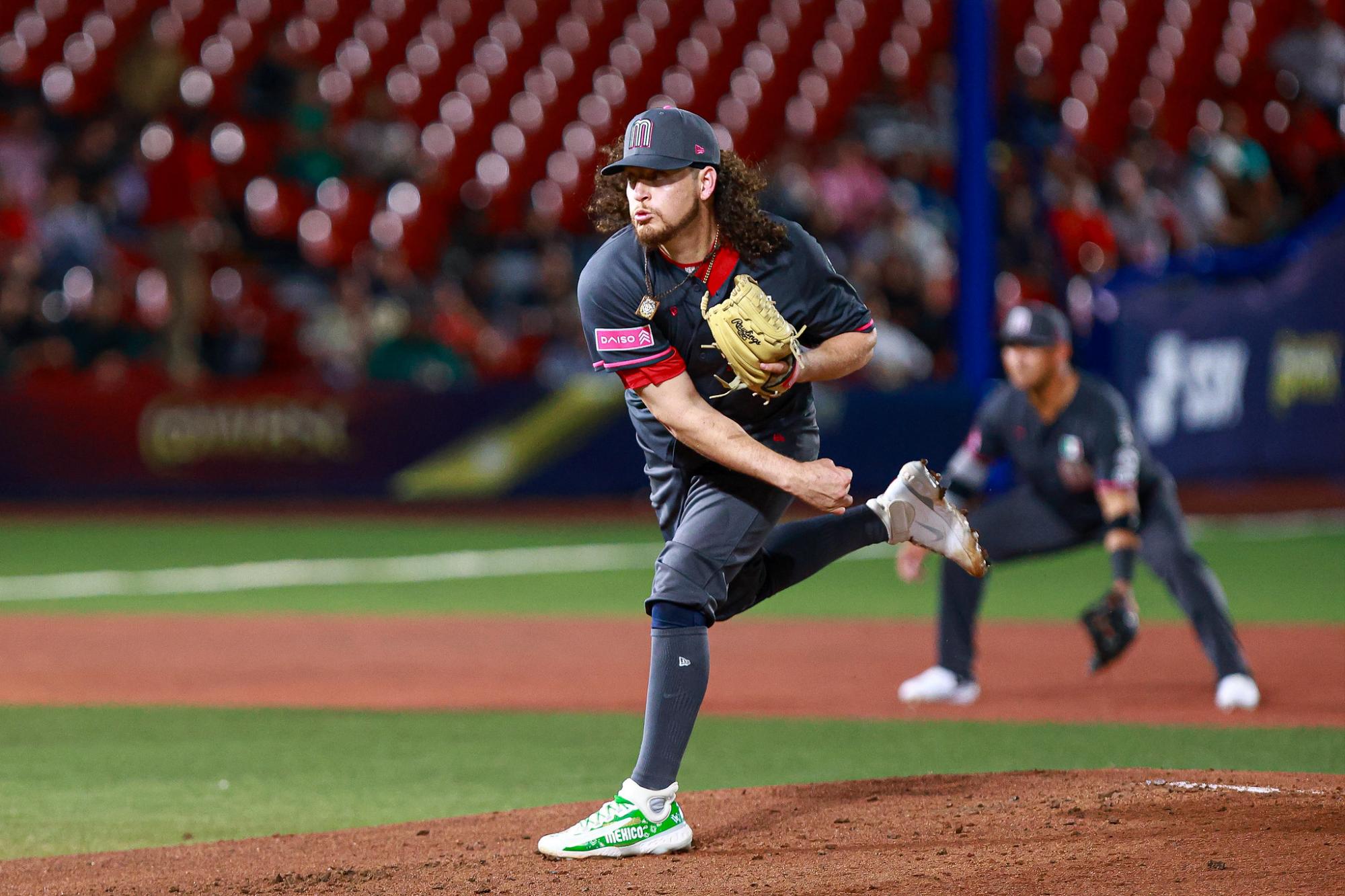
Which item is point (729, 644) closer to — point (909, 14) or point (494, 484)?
point (494, 484)

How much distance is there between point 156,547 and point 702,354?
33.3 feet

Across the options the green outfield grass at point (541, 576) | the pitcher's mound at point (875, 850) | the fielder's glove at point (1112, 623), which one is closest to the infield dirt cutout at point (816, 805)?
the pitcher's mound at point (875, 850)

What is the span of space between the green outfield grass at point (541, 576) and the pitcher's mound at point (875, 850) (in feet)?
17.3

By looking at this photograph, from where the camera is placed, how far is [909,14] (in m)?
23.3

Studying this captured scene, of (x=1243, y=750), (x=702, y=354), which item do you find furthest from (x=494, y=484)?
(x=702, y=354)

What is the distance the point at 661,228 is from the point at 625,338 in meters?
0.31

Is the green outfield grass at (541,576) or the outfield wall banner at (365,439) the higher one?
the outfield wall banner at (365,439)

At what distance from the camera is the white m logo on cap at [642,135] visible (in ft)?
15.5

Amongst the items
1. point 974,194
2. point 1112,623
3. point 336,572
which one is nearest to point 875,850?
point 1112,623

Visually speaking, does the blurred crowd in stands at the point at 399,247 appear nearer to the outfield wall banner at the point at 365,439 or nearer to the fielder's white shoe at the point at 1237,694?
the outfield wall banner at the point at 365,439

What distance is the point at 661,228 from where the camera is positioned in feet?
15.6

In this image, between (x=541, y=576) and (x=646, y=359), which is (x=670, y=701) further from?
(x=541, y=576)

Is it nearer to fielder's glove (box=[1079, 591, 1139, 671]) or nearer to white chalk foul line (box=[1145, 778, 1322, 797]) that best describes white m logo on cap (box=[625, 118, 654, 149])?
white chalk foul line (box=[1145, 778, 1322, 797])

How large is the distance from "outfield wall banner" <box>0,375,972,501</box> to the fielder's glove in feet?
30.2
